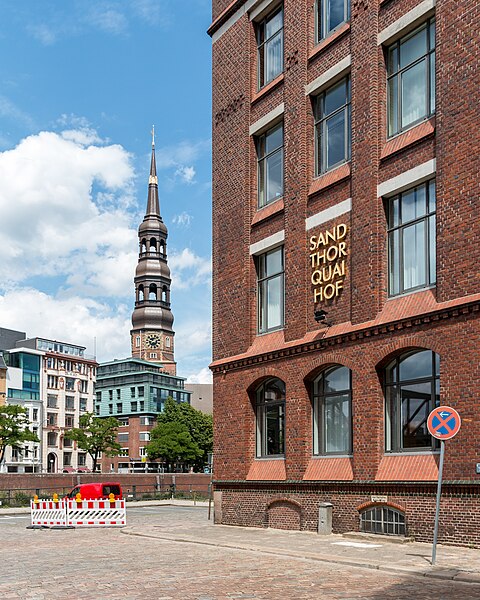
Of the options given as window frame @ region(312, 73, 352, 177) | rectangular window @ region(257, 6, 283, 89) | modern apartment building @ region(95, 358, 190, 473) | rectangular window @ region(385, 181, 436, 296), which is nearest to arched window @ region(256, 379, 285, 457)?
rectangular window @ region(385, 181, 436, 296)

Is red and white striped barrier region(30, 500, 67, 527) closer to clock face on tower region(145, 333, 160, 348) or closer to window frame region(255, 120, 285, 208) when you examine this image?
window frame region(255, 120, 285, 208)

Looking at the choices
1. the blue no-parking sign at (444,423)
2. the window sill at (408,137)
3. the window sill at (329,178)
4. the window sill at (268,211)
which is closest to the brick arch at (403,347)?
the blue no-parking sign at (444,423)

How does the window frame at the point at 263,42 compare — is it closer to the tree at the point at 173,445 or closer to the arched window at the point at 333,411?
the arched window at the point at 333,411

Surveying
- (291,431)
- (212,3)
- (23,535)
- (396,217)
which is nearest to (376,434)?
(291,431)

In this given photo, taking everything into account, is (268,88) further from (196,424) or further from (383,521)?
(196,424)

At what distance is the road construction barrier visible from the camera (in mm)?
28859

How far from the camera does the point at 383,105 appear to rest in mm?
22500

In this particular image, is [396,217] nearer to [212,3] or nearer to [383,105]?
[383,105]

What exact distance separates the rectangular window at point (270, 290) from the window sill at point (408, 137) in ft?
18.1

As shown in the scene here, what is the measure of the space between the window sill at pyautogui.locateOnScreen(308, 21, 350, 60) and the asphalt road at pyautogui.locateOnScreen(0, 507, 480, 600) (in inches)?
543

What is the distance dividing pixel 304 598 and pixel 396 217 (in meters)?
12.1

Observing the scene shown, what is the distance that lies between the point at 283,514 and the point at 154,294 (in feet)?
540

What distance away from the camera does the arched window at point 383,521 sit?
67.0ft

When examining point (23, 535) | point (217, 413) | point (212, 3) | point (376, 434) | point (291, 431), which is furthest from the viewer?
point (212, 3)
